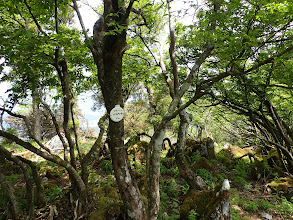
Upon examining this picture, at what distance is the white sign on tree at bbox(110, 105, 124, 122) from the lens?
2.74m

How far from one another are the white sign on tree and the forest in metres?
0.02

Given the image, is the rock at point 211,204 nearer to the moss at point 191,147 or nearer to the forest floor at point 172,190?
the forest floor at point 172,190

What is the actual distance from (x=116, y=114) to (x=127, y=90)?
239 inches

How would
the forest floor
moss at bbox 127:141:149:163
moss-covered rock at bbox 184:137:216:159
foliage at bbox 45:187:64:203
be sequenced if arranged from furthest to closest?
moss-covered rock at bbox 184:137:216:159
moss at bbox 127:141:149:163
foliage at bbox 45:187:64:203
the forest floor

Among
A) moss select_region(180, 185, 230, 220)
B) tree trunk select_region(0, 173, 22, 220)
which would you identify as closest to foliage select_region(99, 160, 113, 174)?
moss select_region(180, 185, 230, 220)

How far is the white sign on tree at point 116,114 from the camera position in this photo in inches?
108

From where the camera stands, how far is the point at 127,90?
8719mm

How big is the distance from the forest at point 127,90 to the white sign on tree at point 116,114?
0.08 feet

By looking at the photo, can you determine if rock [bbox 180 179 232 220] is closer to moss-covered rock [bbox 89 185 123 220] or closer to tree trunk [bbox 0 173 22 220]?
moss-covered rock [bbox 89 185 123 220]

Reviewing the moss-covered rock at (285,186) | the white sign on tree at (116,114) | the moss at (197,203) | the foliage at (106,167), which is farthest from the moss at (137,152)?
the white sign on tree at (116,114)

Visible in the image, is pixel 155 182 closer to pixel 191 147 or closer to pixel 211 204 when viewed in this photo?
pixel 211 204

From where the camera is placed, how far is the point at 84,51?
5.00 meters

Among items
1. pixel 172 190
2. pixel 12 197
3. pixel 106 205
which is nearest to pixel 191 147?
pixel 172 190

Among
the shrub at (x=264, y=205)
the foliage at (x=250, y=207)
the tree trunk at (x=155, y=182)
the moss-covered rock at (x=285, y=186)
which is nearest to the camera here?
the tree trunk at (x=155, y=182)
